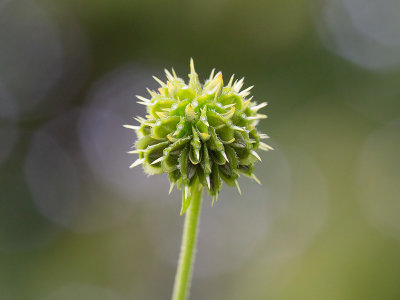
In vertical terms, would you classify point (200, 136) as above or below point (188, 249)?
above

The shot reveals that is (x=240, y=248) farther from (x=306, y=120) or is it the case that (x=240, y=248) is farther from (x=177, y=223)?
(x=306, y=120)

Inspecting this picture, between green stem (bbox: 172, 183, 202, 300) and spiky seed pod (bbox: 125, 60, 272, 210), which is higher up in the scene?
spiky seed pod (bbox: 125, 60, 272, 210)

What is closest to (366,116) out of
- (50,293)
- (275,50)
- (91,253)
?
(275,50)

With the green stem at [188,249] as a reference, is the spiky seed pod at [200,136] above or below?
above
